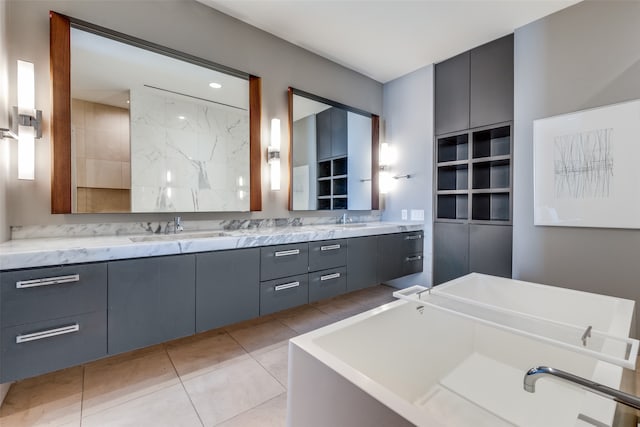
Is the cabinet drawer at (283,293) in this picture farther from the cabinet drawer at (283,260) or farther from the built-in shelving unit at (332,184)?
the built-in shelving unit at (332,184)

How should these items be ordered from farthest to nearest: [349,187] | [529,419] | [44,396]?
[349,187], [44,396], [529,419]

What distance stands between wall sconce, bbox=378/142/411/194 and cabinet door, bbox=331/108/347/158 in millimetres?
634

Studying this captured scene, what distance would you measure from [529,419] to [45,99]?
3.12m

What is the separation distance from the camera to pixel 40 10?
1693 mm

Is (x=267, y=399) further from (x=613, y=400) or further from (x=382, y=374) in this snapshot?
(x=613, y=400)

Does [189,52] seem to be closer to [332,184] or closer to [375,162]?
[332,184]

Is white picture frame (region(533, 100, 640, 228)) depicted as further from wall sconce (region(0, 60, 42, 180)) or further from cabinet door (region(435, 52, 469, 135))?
wall sconce (region(0, 60, 42, 180))

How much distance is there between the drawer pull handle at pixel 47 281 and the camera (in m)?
1.26

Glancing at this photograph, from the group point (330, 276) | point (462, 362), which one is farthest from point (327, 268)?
point (462, 362)

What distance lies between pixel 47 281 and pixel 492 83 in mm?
3747

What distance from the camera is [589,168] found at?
2.23 metres

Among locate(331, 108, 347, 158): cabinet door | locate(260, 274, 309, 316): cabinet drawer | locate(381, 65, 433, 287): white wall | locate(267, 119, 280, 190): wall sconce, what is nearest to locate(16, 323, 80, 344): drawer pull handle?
locate(260, 274, 309, 316): cabinet drawer

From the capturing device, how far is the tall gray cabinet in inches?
109

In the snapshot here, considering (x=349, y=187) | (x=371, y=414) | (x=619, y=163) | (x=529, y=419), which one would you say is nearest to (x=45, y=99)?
(x=371, y=414)
